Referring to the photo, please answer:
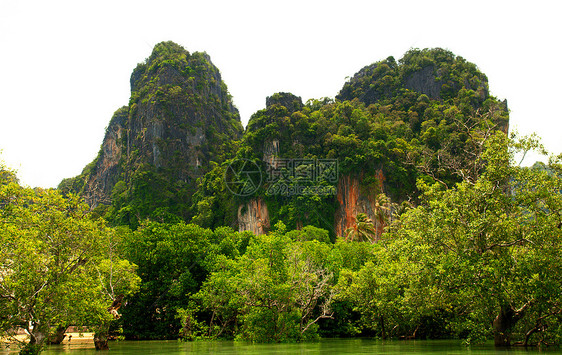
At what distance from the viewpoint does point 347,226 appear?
5797 cm

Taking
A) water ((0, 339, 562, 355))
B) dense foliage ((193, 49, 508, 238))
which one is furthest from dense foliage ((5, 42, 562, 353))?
water ((0, 339, 562, 355))

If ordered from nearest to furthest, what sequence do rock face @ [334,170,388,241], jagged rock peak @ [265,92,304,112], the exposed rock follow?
rock face @ [334,170,388,241], jagged rock peak @ [265,92,304,112], the exposed rock

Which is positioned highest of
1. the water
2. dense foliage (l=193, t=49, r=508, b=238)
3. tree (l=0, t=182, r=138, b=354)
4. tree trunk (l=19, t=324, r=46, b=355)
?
dense foliage (l=193, t=49, r=508, b=238)

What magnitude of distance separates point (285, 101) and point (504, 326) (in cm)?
5697

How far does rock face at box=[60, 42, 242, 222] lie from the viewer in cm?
8538

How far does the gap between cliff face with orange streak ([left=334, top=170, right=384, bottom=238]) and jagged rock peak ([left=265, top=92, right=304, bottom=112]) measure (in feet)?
54.7

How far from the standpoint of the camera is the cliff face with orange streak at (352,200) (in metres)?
57.7

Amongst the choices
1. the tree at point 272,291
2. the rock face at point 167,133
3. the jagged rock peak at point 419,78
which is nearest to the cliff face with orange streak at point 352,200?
the jagged rock peak at point 419,78

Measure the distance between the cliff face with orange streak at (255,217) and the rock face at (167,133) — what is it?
21389 millimetres

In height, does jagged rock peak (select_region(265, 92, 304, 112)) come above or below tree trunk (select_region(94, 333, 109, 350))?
above

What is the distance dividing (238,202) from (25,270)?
5169 centimetres

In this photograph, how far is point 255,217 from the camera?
208ft

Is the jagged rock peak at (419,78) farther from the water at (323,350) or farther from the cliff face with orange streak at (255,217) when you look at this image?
the water at (323,350)

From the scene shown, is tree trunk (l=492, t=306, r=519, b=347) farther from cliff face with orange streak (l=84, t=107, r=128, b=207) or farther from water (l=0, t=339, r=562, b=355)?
cliff face with orange streak (l=84, t=107, r=128, b=207)
